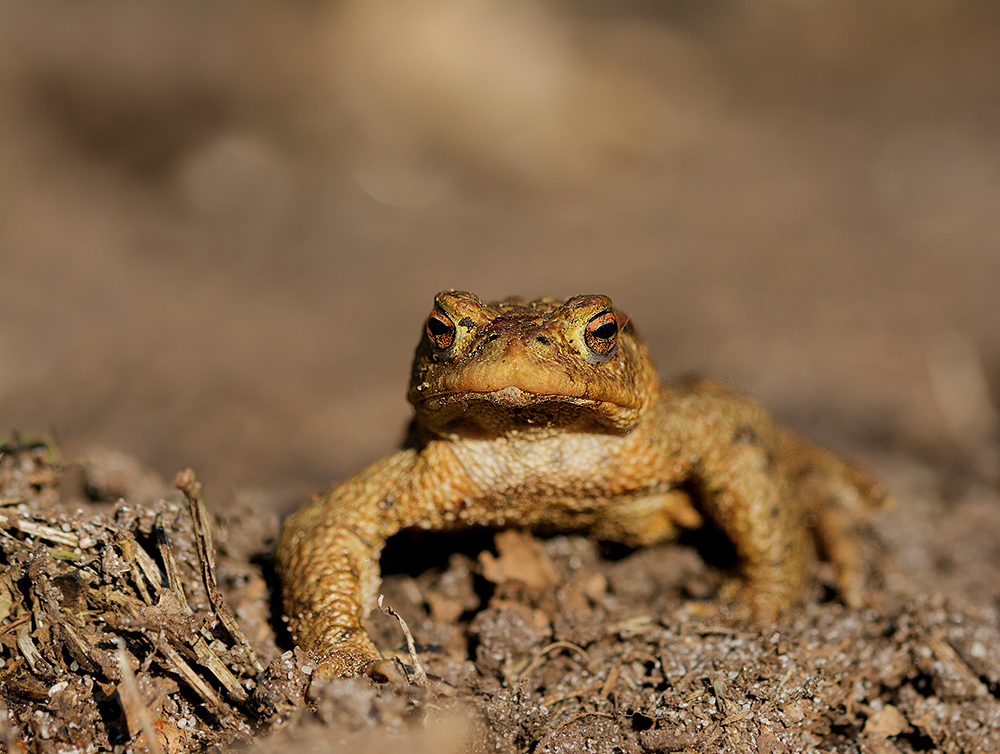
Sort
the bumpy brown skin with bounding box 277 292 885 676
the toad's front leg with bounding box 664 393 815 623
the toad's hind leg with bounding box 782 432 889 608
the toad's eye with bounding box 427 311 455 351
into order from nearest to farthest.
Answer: the bumpy brown skin with bounding box 277 292 885 676
the toad's eye with bounding box 427 311 455 351
the toad's front leg with bounding box 664 393 815 623
the toad's hind leg with bounding box 782 432 889 608

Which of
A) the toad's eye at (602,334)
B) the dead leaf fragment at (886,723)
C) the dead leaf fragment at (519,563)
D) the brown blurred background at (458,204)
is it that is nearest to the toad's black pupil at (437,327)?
the toad's eye at (602,334)

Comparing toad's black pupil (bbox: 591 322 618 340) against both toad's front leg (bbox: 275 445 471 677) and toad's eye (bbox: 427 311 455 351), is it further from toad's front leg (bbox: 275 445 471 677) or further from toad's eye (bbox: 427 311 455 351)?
toad's front leg (bbox: 275 445 471 677)

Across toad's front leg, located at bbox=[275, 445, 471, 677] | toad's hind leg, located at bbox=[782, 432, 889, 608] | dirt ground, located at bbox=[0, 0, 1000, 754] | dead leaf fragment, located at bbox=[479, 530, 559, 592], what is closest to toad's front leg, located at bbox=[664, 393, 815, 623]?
dirt ground, located at bbox=[0, 0, 1000, 754]

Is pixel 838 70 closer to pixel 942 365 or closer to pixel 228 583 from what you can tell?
pixel 942 365

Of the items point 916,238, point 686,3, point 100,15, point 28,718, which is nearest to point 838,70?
point 686,3

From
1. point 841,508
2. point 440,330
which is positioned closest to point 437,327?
point 440,330

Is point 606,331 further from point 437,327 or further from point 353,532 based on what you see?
point 353,532

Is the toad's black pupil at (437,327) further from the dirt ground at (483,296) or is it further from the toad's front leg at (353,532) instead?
the dirt ground at (483,296)
